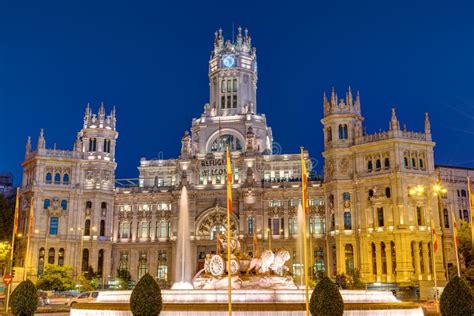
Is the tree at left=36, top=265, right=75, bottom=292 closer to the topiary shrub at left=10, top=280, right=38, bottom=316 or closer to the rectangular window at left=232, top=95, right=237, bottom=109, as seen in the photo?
the rectangular window at left=232, top=95, right=237, bottom=109

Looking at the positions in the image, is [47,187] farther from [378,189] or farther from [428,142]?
[428,142]

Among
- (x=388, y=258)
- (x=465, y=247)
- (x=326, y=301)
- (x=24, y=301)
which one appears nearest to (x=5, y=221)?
(x=388, y=258)

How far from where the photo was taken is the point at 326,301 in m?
26.2

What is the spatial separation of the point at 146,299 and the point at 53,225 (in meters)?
70.2

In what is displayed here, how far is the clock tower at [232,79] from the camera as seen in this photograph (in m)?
113

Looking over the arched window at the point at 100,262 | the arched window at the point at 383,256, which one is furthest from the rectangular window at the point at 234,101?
the arched window at the point at 383,256

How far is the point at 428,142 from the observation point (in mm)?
83750

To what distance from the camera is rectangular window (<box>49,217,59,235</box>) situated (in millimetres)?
91750

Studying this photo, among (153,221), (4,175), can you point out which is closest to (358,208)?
(153,221)

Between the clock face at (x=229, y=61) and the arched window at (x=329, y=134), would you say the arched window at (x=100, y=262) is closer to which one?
the arched window at (x=329, y=134)

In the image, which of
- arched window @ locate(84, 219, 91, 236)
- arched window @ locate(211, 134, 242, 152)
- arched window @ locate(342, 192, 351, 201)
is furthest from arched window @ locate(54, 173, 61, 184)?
arched window @ locate(342, 192, 351, 201)

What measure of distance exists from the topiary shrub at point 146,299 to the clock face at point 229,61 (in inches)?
3621

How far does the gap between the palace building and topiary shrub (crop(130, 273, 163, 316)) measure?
54.8 metres

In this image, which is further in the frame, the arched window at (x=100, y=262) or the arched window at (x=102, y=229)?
the arched window at (x=102, y=229)
